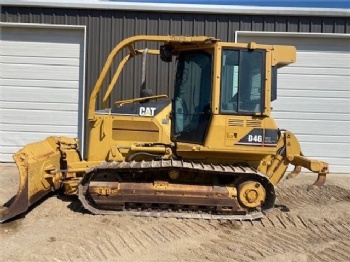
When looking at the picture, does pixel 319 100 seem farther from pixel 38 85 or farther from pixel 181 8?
pixel 38 85

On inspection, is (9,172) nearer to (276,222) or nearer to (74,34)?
Result: (74,34)

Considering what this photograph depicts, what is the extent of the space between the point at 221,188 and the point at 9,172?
5035mm

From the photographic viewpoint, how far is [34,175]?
6094mm

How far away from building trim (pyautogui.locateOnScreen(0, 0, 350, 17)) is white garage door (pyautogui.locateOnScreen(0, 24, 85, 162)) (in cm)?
59

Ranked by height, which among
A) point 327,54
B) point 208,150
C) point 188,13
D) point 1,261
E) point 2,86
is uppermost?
point 188,13

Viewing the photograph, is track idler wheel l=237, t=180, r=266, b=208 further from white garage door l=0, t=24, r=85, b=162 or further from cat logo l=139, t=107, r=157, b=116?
white garage door l=0, t=24, r=85, b=162

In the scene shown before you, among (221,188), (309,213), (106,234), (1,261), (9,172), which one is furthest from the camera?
(9,172)

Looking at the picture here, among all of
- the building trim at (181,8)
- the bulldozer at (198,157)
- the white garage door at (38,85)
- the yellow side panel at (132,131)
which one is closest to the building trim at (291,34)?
the building trim at (181,8)

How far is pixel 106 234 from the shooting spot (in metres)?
5.42

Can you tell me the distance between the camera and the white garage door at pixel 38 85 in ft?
33.4

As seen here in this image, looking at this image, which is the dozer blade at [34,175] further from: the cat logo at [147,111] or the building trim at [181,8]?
the building trim at [181,8]

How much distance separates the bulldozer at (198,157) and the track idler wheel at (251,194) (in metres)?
0.01

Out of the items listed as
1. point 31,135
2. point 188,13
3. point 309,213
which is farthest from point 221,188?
point 31,135

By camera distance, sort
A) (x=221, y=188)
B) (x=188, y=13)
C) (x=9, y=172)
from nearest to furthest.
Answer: (x=221, y=188) → (x=9, y=172) → (x=188, y=13)
